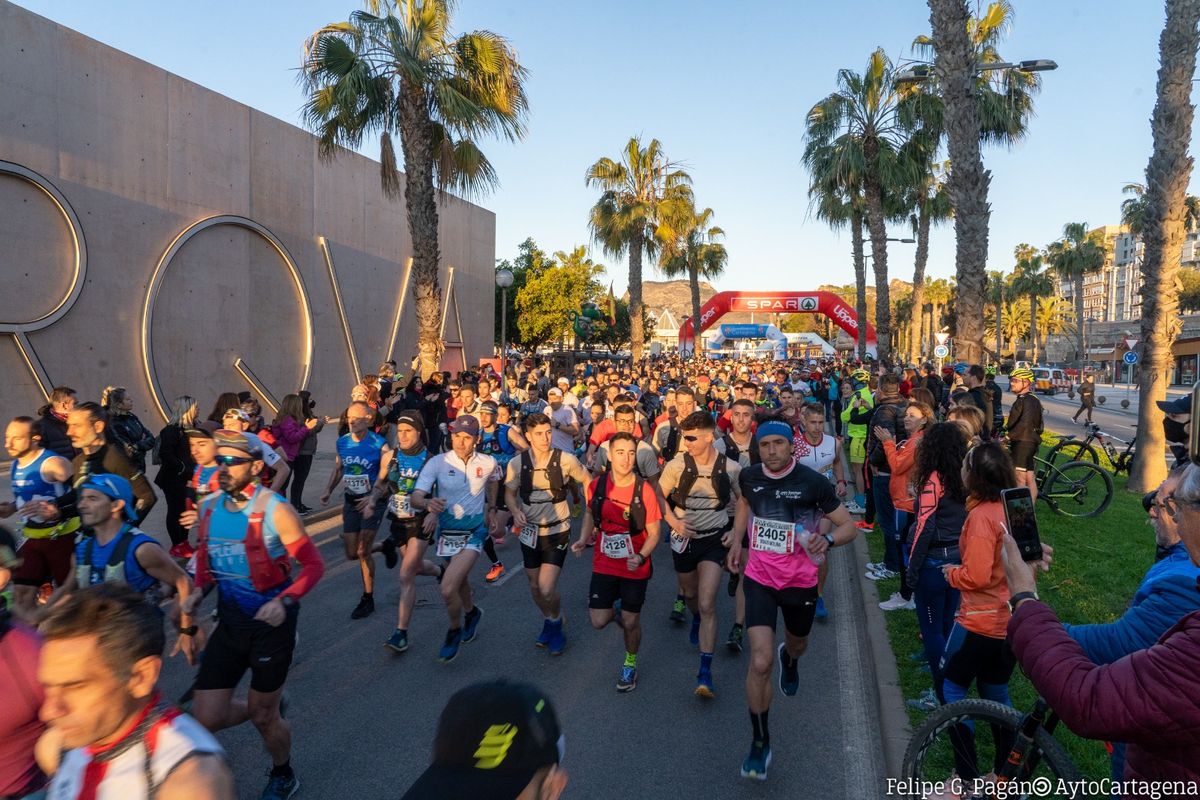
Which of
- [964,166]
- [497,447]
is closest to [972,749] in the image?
[497,447]

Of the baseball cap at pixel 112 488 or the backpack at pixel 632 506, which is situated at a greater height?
the baseball cap at pixel 112 488

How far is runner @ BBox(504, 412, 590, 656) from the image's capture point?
5.77 metres

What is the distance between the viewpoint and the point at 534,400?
1162cm

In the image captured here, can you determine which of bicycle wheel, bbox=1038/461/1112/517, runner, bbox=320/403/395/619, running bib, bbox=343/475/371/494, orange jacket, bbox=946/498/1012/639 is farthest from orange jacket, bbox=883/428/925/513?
bicycle wheel, bbox=1038/461/1112/517

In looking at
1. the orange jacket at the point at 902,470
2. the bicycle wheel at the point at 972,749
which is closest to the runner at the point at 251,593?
the bicycle wheel at the point at 972,749

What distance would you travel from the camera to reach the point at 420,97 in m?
14.0

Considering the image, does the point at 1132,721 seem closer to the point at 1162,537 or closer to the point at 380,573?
the point at 1162,537

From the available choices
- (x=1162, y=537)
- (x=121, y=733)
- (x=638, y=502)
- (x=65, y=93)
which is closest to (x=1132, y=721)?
(x=1162, y=537)

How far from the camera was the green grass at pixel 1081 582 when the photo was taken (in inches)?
175

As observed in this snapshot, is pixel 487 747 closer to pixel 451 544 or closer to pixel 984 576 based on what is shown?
pixel 984 576

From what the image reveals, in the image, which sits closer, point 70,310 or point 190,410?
point 190,410

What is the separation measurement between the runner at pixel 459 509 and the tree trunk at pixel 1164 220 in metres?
9.77

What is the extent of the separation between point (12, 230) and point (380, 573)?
9.44m

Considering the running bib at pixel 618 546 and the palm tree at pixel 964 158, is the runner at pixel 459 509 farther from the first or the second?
the palm tree at pixel 964 158
